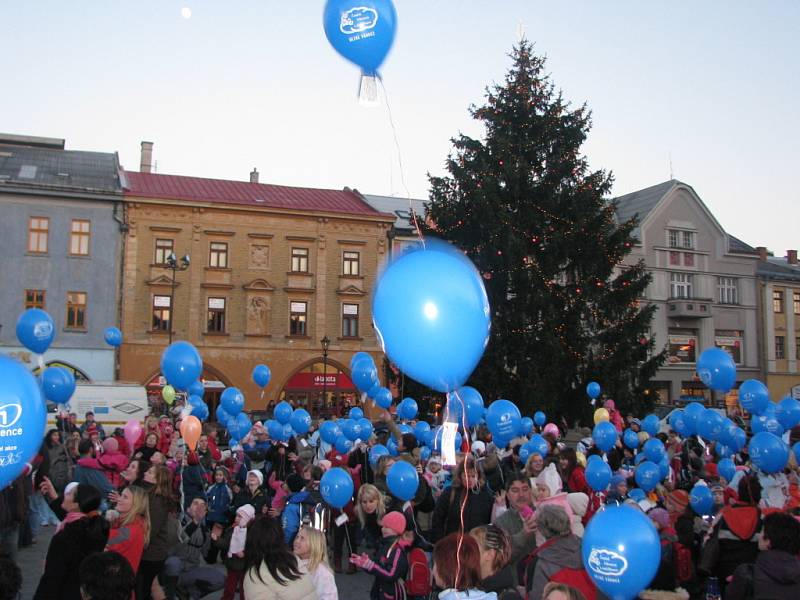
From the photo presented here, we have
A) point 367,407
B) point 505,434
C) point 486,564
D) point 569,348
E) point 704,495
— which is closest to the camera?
point 486,564

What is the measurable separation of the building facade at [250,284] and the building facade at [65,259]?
87 cm

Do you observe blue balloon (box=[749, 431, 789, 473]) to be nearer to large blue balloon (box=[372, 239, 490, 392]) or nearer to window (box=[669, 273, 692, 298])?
large blue balloon (box=[372, 239, 490, 392])

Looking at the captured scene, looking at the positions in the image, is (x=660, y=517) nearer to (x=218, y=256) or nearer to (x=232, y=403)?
(x=232, y=403)

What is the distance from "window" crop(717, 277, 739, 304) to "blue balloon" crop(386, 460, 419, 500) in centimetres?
4142

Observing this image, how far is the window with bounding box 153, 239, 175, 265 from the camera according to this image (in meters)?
34.0

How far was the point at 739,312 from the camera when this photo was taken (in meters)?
45.1

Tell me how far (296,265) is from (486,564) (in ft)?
106

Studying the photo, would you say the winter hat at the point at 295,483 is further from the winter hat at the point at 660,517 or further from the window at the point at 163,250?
the window at the point at 163,250

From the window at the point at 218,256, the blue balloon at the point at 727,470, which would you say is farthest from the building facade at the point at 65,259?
the blue balloon at the point at 727,470

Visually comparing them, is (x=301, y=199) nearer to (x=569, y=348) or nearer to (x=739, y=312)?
(x=569, y=348)

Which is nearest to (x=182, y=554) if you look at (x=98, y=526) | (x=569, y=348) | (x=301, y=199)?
(x=98, y=526)

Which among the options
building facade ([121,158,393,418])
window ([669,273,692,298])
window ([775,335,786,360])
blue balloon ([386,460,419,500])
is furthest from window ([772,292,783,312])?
blue balloon ([386,460,419,500])

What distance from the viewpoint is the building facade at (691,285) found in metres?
42.1

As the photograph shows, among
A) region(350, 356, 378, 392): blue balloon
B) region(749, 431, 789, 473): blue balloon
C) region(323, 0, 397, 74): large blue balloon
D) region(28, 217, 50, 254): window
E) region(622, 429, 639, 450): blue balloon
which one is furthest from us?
region(28, 217, 50, 254): window
